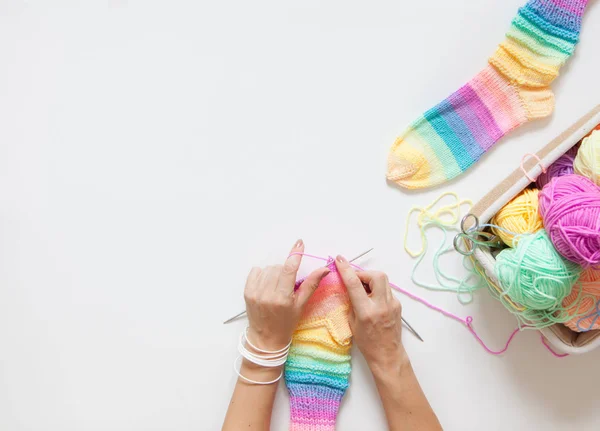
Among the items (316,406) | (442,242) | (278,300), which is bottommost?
(316,406)

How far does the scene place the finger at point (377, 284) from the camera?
1.00 m

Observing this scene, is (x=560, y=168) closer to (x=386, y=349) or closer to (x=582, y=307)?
(x=582, y=307)

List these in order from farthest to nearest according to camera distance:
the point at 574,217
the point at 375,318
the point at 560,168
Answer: the point at 375,318, the point at 560,168, the point at 574,217

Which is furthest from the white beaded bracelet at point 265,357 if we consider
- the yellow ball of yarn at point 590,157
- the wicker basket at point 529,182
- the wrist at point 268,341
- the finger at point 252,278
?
the yellow ball of yarn at point 590,157

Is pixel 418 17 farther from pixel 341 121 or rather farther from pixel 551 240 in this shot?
pixel 551 240

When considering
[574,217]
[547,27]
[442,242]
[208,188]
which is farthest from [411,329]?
[547,27]

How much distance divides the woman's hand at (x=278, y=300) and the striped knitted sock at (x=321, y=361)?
1.7 inches

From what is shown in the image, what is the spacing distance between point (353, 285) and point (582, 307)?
0.42 m

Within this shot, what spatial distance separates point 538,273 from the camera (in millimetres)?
790

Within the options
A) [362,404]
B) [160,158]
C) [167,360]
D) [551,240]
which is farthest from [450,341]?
[160,158]

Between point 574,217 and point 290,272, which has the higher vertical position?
point 574,217

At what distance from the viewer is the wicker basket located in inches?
33.3

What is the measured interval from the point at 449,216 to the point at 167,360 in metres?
0.70

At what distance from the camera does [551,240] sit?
802mm
